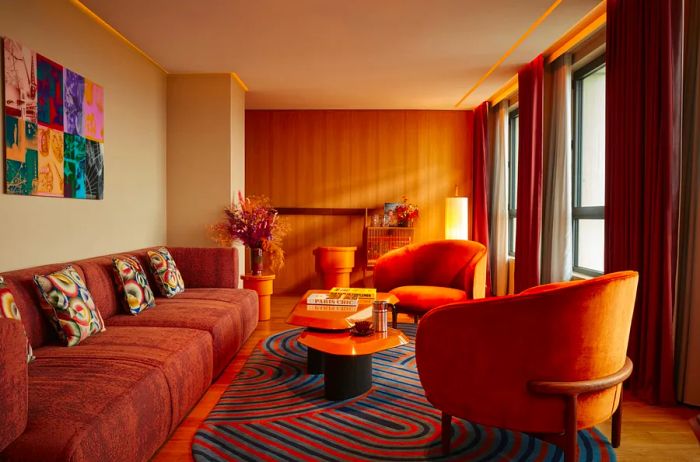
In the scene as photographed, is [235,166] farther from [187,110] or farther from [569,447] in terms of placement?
[569,447]

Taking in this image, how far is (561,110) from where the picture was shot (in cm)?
459

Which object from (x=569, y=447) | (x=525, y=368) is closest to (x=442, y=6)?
(x=525, y=368)

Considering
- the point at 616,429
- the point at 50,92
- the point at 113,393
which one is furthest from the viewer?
the point at 50,92

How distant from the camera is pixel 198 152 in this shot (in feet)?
17.9

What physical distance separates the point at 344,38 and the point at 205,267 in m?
2.43

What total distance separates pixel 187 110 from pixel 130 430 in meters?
4.21

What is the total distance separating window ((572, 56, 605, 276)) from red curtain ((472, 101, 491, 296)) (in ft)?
6.60

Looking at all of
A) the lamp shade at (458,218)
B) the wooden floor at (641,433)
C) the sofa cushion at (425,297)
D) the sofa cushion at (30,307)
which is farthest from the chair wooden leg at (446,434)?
the lamp shade at (458,218)

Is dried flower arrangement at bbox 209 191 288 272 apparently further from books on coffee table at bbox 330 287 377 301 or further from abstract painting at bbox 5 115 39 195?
abstract painting at bbox 5 115 39 195

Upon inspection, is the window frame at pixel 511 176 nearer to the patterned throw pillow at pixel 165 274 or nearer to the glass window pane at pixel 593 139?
the glass window pane at pixel 593 139

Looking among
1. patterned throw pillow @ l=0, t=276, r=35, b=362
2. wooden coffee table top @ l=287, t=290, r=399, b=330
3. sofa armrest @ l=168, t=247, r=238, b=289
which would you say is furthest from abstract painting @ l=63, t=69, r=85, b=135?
wooden coffee table top @ l=287, t=290, r=399, b=330

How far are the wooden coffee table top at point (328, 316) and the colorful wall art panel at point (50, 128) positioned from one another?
6.15ft

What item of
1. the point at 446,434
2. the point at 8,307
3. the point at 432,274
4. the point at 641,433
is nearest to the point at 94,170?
the point at 8,307

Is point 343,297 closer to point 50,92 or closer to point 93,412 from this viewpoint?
point 93,412
